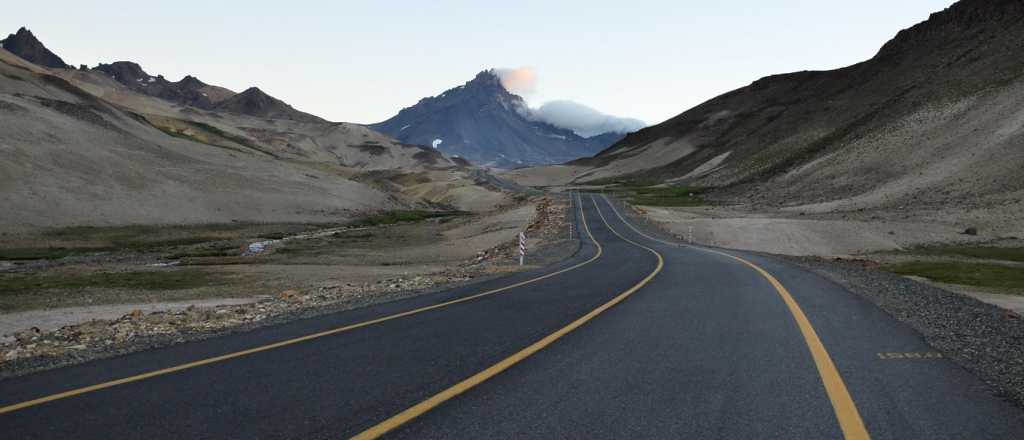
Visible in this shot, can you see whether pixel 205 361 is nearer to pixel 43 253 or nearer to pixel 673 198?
pixel 43 253

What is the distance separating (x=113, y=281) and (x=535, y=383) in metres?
35.7

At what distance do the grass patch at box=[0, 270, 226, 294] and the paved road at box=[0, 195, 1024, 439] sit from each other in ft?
87.2

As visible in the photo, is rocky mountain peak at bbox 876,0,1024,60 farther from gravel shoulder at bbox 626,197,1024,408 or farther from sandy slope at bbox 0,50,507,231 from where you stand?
gravel shoulder at bbox 626,197,1024,408

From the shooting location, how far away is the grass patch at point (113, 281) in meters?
31.4

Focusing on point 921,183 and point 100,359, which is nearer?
point 100,359

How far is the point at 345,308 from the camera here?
42.6 ft

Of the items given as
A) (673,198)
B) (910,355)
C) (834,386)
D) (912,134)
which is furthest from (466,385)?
(673,198)

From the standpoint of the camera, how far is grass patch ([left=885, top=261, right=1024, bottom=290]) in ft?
85.7

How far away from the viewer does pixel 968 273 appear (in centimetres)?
2891

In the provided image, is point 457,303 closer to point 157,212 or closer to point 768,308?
point 768,308

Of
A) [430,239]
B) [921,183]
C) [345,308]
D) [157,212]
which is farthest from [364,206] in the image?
[345,308]

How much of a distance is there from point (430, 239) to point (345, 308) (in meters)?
51.1

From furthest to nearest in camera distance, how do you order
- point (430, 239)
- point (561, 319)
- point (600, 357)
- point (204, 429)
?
point (430, 239)
point (561, 319)
point (600, 357)
point (204, 429)

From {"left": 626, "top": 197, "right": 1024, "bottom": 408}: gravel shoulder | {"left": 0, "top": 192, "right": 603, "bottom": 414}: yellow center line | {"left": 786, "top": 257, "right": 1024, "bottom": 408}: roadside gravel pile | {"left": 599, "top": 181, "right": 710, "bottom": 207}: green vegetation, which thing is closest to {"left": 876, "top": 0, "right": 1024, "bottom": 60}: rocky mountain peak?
{"left": 599, "top": 181, "right": 710, "bottom": 207}: green vegetation
